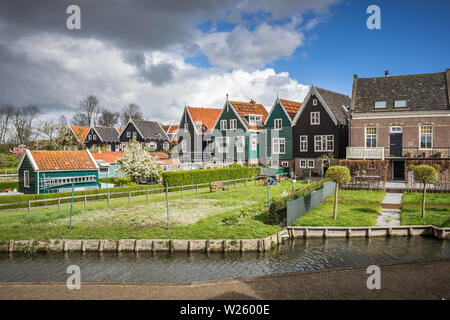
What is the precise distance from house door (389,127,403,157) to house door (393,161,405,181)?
2.78ft

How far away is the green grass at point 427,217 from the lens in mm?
17891

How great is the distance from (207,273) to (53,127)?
49.7m

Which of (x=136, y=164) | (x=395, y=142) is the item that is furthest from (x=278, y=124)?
(x=136, y=164)

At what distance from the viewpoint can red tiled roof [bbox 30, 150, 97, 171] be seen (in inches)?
1148

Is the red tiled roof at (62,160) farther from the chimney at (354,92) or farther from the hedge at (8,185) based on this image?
the chimney at (354,92)

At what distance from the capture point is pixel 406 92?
116 ft

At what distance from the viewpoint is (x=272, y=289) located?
10445mm

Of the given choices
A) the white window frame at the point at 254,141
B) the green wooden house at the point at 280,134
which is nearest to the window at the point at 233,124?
the white window frame at the point at 254,141

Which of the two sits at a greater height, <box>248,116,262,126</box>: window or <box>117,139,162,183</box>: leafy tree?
<box>248,116,262,126</box>: window

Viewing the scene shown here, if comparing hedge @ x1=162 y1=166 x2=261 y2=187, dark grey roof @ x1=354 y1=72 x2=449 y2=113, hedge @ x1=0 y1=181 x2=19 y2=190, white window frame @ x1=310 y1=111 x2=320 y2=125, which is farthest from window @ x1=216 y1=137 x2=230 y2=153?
hedge @ x1=0 y1=181 x2=19 y2=190

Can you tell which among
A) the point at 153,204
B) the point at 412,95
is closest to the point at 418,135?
the point at 412,95

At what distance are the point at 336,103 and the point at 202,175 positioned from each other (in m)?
19.1

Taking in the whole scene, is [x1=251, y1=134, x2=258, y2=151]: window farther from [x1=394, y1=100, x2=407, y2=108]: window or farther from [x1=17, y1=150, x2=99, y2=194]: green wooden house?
[x1=17, y1=150, x2=99, y2=194]: green wooden house
